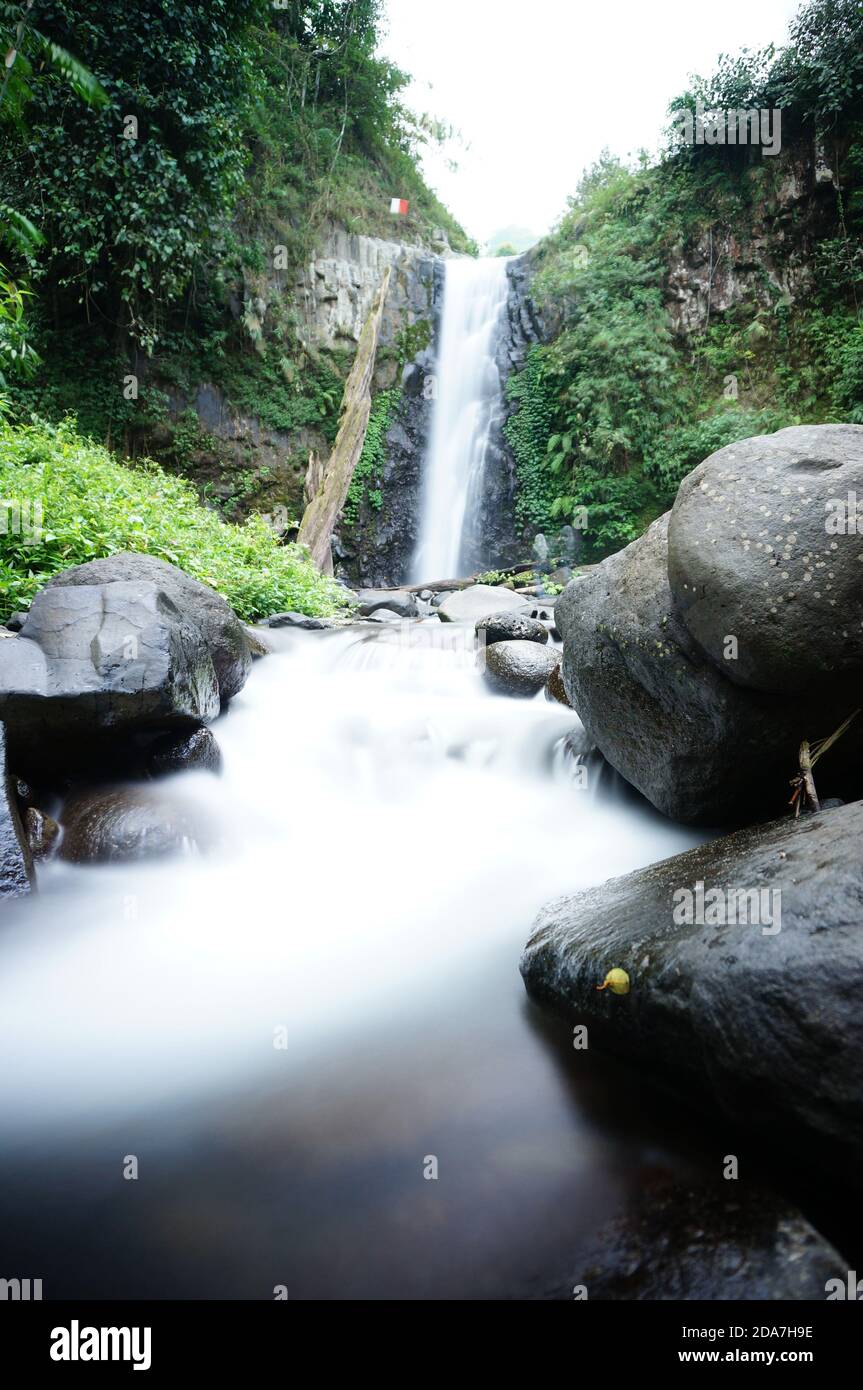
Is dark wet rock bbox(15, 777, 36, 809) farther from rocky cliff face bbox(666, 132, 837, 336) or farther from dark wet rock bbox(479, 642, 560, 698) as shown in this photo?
rocky cliff face bbox(666, 132, 837, 336)

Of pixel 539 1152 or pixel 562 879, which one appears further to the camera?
pixel 562 879

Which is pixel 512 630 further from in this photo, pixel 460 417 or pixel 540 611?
pixel 460 417

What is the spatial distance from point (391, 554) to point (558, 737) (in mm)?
12469

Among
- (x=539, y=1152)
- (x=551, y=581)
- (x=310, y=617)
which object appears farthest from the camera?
(x=551, y=581)

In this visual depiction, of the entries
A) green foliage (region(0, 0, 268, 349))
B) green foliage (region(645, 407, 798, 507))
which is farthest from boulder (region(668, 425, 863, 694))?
green foliage (region(0, 0, 268, 349))

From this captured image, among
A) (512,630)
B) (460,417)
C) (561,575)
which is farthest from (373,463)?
(512,630)

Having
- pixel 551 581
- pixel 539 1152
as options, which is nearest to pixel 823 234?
pixel 551 581

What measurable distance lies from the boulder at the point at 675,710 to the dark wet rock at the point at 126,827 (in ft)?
8.20

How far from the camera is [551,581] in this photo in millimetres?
14656

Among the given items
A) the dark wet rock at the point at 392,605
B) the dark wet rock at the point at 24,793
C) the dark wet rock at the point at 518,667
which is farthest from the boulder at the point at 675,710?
the dark wet rock at the point at 392,605

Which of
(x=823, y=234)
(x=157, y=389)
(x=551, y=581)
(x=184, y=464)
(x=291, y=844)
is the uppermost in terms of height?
(x=823, y=234)

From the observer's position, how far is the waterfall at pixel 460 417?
54.9 feet

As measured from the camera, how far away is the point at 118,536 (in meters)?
6.28

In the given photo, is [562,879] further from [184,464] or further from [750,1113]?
Answer: [184,464]
